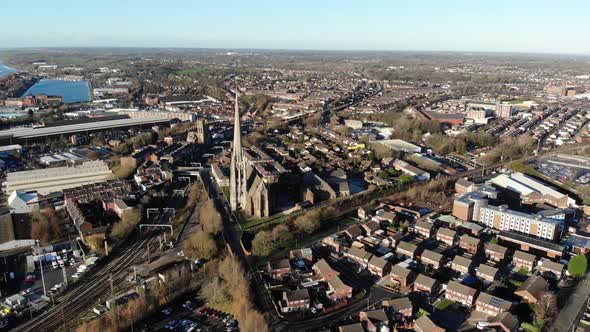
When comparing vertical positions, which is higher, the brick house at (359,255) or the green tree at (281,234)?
the green tree at (281,234)

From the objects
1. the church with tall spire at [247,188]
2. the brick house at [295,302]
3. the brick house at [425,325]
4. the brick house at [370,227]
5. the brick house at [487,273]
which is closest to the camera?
the brick house at [425,325]

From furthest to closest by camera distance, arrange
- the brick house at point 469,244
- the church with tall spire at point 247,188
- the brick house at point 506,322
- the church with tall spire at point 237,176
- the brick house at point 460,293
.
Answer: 1. the church with tall spire at point 237,176
2. the church with tall spire at point 247,188
3. the brick house at point 469,244
4. the brick house at point 460,293
5. the brick house at point 506,322

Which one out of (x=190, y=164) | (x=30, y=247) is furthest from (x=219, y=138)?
(x=30, y=247)

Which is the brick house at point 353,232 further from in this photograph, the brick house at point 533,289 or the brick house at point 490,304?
the brick house at point 533,289

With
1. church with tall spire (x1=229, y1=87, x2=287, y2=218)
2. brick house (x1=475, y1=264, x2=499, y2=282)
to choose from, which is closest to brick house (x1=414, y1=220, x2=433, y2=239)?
brick house (x1=475, y1=264, x2=499, y2=282)

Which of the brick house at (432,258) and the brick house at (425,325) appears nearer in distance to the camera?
the brick house at (425,325)

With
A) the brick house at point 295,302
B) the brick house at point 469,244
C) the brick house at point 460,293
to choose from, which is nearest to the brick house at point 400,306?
the brick house at point 460,293

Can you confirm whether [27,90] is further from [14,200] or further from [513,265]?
[513,265]

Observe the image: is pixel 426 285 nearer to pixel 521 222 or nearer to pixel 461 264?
pixel 461 264

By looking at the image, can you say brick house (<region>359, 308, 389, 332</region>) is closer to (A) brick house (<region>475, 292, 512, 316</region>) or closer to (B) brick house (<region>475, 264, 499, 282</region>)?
(A) brick house (<region>475, 292, 512, 316</region>)
